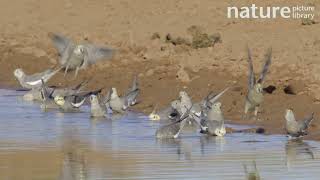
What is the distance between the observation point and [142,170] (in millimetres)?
11164

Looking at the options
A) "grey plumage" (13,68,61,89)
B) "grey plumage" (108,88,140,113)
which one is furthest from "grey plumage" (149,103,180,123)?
"grey plumage" (13,68,61,89)

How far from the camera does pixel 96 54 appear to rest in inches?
695

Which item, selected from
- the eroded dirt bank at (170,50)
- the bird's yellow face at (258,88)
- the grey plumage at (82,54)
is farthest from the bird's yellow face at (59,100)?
the bird's yellow face at (258,88)

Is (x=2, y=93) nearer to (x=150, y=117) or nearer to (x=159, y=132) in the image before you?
(x=150, y=117)

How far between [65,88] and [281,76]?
3335 mm

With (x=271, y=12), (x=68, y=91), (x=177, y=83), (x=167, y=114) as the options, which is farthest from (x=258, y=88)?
(x=271, y=12)

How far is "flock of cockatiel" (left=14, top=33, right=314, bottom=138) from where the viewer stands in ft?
44.2

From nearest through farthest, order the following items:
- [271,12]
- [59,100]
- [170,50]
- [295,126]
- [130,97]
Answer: [295,126]
[130,97]
[59,100]
[170,50]
[271,12]

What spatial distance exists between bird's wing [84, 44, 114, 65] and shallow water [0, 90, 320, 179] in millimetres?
2494

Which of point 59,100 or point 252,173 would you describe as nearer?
point 252,173

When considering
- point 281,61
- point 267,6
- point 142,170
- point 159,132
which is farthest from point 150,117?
point 267,6

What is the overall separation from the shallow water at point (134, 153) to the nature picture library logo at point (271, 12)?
635 cm

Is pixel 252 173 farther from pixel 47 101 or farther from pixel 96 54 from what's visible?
pixel 96 54

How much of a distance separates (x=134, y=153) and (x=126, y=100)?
3.73 metres
